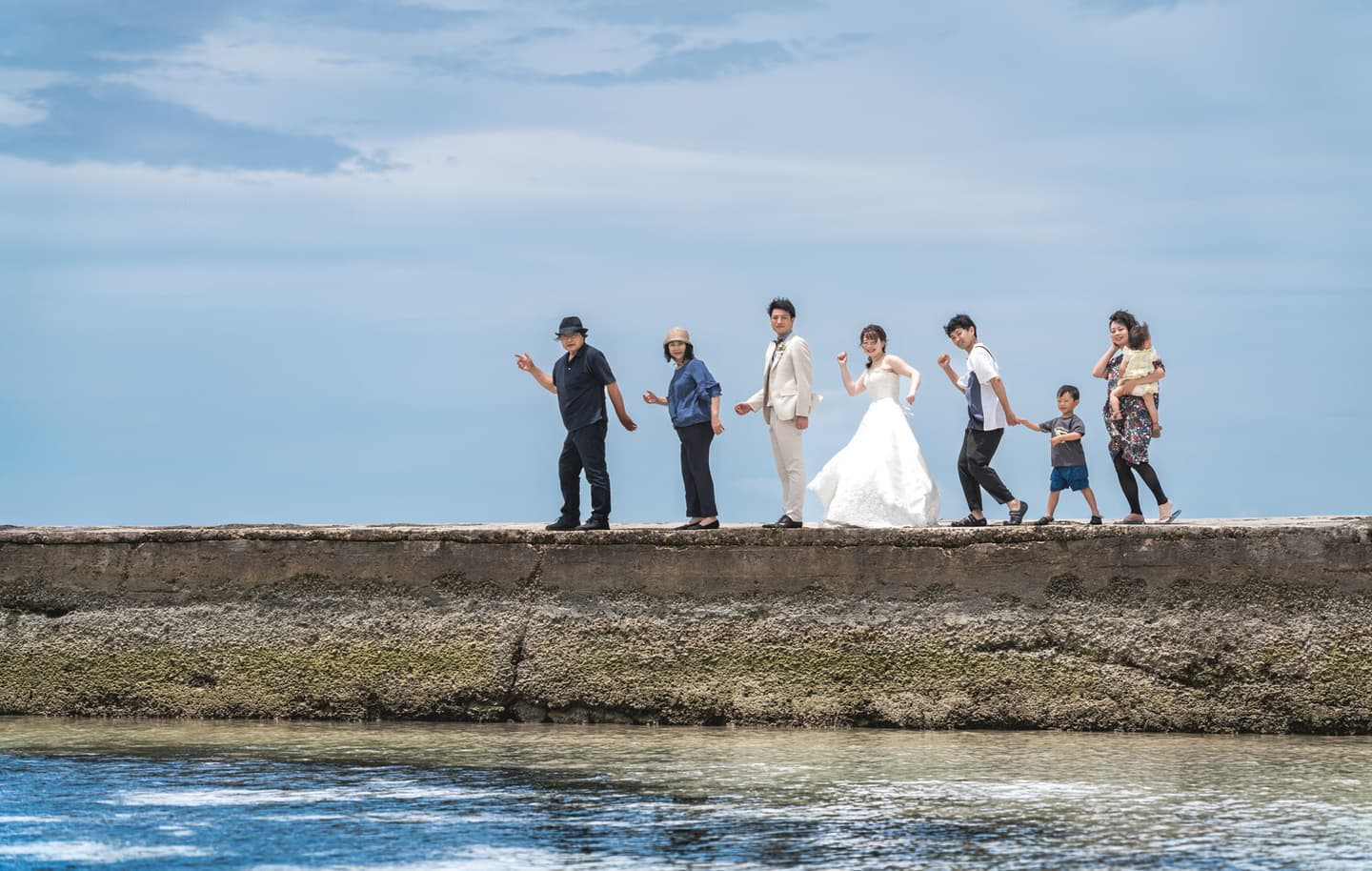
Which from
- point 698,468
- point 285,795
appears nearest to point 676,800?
point 285,795

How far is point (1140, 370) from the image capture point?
9.11m

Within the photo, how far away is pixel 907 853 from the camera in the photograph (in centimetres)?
492

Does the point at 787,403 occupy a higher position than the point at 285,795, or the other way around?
the point at 787,403

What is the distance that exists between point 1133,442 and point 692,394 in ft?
9.36

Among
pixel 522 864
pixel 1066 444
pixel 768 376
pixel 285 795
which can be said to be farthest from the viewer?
pixel 1066 444

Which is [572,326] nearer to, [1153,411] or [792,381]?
[792,381]

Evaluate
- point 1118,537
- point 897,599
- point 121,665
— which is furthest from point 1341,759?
point 121,665

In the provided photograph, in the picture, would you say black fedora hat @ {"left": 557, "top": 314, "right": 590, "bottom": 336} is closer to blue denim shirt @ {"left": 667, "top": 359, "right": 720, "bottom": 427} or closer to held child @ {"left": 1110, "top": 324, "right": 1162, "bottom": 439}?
blue denim shirt @ {"left": 667, "top": 359, "right": 720, "bottom": 427}

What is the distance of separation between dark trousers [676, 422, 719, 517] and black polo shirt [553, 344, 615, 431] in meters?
0.54

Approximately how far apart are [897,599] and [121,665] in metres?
4.88

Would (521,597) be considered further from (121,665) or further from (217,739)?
(121,665)

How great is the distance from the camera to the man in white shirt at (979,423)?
9164 millimetres

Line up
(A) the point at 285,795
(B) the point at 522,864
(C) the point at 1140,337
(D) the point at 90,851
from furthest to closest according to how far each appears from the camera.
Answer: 1. (C) the point at 1140,337
2. (A) the point at 285,795
3. (D) the point at 90,851
4. (B) the point at 522,864

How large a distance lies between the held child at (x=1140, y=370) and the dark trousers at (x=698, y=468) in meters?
2.65
